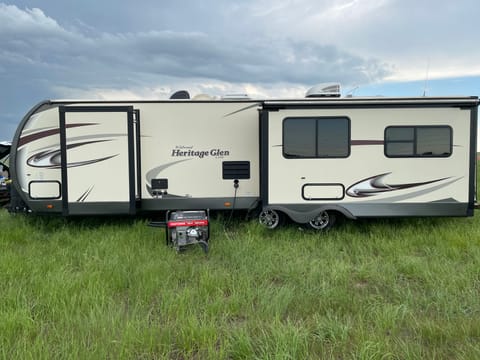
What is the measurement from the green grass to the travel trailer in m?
0.54

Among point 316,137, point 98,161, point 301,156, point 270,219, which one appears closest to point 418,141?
point 316,137

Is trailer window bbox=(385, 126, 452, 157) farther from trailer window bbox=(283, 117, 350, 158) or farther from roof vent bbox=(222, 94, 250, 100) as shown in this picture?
roof vent bbox=(222, 94, 250, 100)

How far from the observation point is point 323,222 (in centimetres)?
652

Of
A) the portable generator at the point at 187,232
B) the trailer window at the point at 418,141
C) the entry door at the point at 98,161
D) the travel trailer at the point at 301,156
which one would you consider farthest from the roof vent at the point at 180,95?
the trailer window at the point at 418,141

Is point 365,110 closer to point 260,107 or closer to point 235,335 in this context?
point 260,107

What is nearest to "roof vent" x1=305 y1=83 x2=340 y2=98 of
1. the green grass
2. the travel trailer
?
the travel trailer

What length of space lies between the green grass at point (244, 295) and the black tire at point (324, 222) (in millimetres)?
179

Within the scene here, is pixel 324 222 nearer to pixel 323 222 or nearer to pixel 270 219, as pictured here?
pixel 323 222

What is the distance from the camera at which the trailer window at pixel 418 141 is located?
20.7ft

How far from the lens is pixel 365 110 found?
627 cm

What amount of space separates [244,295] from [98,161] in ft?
12.8

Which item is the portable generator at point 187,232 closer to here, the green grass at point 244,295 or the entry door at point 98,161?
the green grass at point 244,295

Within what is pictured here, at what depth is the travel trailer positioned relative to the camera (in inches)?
245

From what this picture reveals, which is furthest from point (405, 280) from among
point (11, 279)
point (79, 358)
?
point (11, 279)
